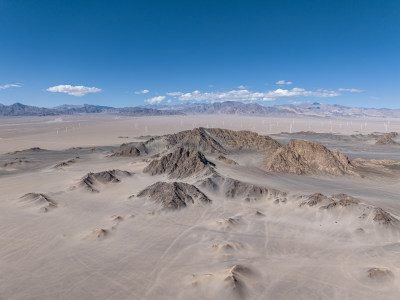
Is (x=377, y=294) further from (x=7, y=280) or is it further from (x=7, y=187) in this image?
(x=7, y=187)

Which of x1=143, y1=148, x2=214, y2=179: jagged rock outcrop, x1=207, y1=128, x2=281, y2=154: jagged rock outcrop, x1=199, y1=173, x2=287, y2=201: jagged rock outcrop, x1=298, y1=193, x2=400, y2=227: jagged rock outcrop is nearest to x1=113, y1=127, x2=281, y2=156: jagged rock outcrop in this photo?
x1=207, y1=128, x2=281, y2=154: jagged rock outcrop

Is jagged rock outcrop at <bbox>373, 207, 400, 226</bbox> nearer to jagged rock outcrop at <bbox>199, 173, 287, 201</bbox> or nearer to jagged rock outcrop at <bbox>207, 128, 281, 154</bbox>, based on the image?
jagged rock outcrop at <bbox>199, 173, 287, 201</bbox>

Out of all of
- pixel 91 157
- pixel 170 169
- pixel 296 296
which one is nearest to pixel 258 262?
pixel 296 296

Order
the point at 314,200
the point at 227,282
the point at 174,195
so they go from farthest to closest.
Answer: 1. the point at 174,195
2. the point at 314,200
3. the point at 227,282

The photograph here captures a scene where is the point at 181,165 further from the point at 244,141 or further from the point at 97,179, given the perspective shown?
the point at 244,141

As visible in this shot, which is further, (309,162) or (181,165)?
(309,162)

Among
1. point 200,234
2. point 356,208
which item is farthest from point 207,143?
point 200,234

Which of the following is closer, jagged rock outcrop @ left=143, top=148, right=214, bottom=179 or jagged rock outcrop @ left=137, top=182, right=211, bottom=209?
jagged rock outcrop @ left=137, top=182, right=211, bottom=209
